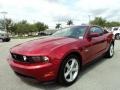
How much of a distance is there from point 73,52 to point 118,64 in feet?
7.90

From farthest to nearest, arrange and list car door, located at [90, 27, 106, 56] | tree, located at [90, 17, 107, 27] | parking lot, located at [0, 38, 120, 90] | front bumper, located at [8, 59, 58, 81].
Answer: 1. tree, located at [90, 17, 107, 27]
2. car door, located at [90, 27, 106, 56]
3. parking lot, located at [0, 38, 120, 90]
4. front bumper, located at [8, 59, 58, 81]

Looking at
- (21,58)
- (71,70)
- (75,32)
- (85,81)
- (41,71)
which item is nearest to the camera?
(41,71)

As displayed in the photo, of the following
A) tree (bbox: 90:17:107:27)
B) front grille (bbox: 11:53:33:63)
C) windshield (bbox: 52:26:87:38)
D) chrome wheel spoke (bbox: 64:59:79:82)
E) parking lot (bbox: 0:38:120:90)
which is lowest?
parking lot (bbox: 0:38:120:90)

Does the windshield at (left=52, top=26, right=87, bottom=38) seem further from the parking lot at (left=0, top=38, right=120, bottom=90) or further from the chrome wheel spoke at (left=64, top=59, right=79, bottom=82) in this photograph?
the parking lot at (left=0, top=38, right=120, bottom=90)

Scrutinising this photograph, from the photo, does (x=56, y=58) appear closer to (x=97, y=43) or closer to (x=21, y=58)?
(x=21, y=58)

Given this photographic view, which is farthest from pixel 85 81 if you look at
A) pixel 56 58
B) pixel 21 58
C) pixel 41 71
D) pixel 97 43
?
pixel 21 58

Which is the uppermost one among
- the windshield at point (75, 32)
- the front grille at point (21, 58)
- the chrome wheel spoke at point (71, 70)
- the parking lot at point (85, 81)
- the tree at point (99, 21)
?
the tree at point (99, 21)

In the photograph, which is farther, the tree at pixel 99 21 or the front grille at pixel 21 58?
the tree at pixel 99 21

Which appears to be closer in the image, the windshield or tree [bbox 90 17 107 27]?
the windshield

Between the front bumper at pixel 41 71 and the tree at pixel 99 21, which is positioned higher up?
the tree at pixel 99 21

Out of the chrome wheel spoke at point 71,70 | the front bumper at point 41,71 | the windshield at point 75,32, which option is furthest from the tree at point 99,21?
the front bumper at point 41,71

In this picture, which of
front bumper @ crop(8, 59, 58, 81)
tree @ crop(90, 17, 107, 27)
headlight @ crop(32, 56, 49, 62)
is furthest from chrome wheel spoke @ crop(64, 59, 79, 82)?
tree @ crop(90, 17, 107, 27)

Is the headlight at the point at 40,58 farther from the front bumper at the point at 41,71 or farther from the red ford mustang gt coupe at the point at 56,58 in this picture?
the front bumper at the point at 41,71

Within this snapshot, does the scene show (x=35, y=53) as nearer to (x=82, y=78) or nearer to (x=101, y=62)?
(x=82, y=78)
